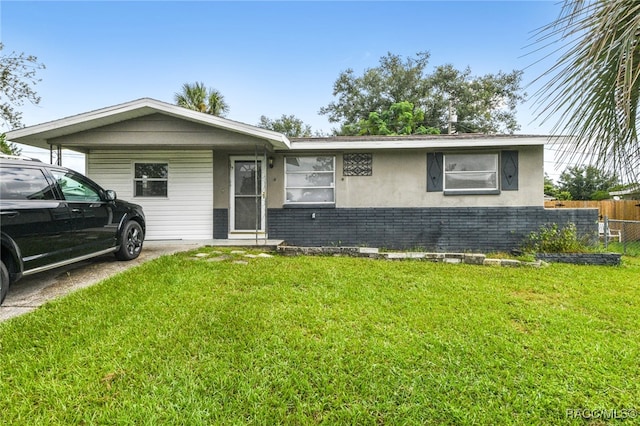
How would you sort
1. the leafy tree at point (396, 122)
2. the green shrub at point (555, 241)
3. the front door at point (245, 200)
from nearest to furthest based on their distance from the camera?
the green shrub at point (555, 241)
the front door at point (245, 200)
the leafy tree at point (396, 122)

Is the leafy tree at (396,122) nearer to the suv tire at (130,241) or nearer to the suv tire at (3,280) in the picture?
the suv tire at (130,241)

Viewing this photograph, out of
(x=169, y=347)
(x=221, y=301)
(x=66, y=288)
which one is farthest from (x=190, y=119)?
(x=169, y=347)

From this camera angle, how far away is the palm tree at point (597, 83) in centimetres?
104

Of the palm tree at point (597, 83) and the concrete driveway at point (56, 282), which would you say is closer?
the palm tree at point (597, 83)

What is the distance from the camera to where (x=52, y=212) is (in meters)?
3.82

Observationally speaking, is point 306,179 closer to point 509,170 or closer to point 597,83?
point 509,170

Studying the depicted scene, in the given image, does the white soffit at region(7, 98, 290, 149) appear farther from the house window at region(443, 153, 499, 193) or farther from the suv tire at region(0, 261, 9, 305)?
the house window at region(443, 153, 499, 193)

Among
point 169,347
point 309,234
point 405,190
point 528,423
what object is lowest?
point 528,423

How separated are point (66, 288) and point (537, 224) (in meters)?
9.84

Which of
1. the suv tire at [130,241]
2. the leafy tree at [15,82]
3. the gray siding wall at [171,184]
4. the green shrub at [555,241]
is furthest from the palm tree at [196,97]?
the green shrub at [555,241]

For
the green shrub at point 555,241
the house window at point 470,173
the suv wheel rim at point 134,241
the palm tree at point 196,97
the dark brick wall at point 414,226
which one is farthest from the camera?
the palm tree at point 196,97

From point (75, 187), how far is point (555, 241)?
981 centimetres

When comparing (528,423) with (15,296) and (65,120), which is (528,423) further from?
(65,120)

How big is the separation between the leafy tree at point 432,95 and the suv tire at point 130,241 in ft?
63.5
